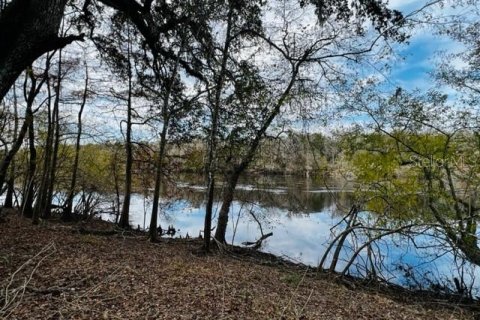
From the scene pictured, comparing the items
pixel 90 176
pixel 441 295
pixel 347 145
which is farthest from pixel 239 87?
pixel 90 176

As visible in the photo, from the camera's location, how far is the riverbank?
148 inches

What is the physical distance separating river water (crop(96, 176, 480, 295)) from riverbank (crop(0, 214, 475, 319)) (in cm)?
182

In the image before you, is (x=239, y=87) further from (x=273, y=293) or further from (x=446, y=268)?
(x=446, y=268)

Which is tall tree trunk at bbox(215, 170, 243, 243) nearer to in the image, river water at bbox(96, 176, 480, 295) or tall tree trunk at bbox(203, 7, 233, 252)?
river water at bbox(96, 176, 480, 295)

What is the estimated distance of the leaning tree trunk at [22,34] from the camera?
3547 millimetres

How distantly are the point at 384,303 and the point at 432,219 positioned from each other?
4.01m

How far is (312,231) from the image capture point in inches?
648

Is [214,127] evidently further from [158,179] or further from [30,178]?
[30,178]

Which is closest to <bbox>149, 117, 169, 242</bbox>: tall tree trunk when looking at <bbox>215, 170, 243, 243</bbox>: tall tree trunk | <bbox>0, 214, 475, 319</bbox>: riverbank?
<bbox>215, 170, 243, 243</bbox>: tall tree trunk

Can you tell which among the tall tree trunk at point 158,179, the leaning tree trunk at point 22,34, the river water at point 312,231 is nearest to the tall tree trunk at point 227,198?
the river water at point 312,231

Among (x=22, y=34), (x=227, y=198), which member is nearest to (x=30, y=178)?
(x=227, y=198)

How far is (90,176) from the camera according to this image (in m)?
16.1

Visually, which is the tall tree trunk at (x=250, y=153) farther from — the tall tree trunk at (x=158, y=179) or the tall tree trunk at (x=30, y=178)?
the tall tree trunk at (x=30, y=178)

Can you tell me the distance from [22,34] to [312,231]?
14.8 m
